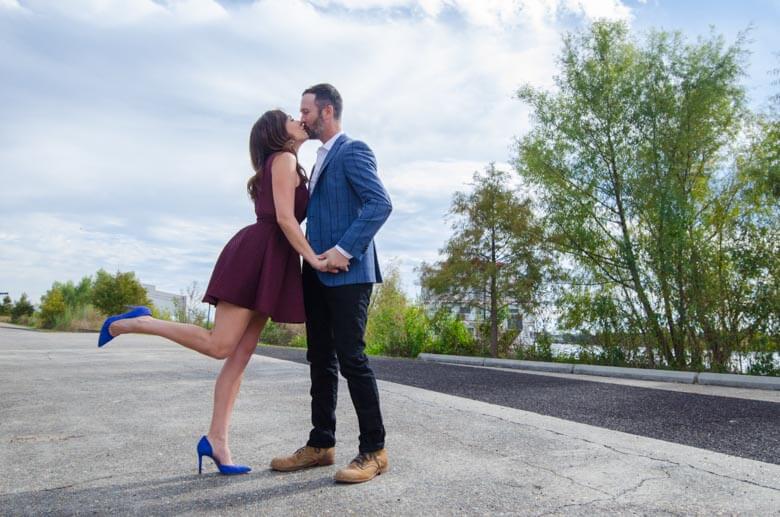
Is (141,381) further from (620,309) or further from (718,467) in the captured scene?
(620,309)

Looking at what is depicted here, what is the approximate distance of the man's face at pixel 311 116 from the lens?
3168 mm

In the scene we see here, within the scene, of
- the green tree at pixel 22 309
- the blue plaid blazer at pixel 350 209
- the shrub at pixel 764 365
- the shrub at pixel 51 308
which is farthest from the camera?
the green tree at pixel 22 309

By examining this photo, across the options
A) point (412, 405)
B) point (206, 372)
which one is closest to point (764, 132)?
point (412, 405)

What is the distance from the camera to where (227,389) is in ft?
10.3

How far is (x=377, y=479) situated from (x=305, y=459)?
0.42 metres

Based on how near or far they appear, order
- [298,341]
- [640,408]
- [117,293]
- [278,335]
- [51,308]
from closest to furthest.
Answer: [640,408] < [298,341] < [278,335] < [117,293] < [51,308]

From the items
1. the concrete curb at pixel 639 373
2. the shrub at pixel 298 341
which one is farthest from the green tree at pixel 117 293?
the concrete curb at pixel 639 373

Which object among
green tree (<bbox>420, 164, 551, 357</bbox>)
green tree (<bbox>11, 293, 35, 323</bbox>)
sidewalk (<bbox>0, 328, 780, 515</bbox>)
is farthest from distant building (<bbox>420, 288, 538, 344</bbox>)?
green tree (<bbox>11, 293, 35, 323</bbox>)

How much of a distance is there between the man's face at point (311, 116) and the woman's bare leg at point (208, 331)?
97 centimetres

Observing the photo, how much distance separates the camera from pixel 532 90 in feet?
40.5

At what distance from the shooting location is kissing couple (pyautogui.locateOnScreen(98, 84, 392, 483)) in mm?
2967

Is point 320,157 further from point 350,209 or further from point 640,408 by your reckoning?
point 640,408

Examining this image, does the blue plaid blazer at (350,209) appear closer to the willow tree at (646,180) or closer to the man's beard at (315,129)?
the man's beard at (315,129)

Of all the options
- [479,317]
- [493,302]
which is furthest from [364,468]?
[479,317]
